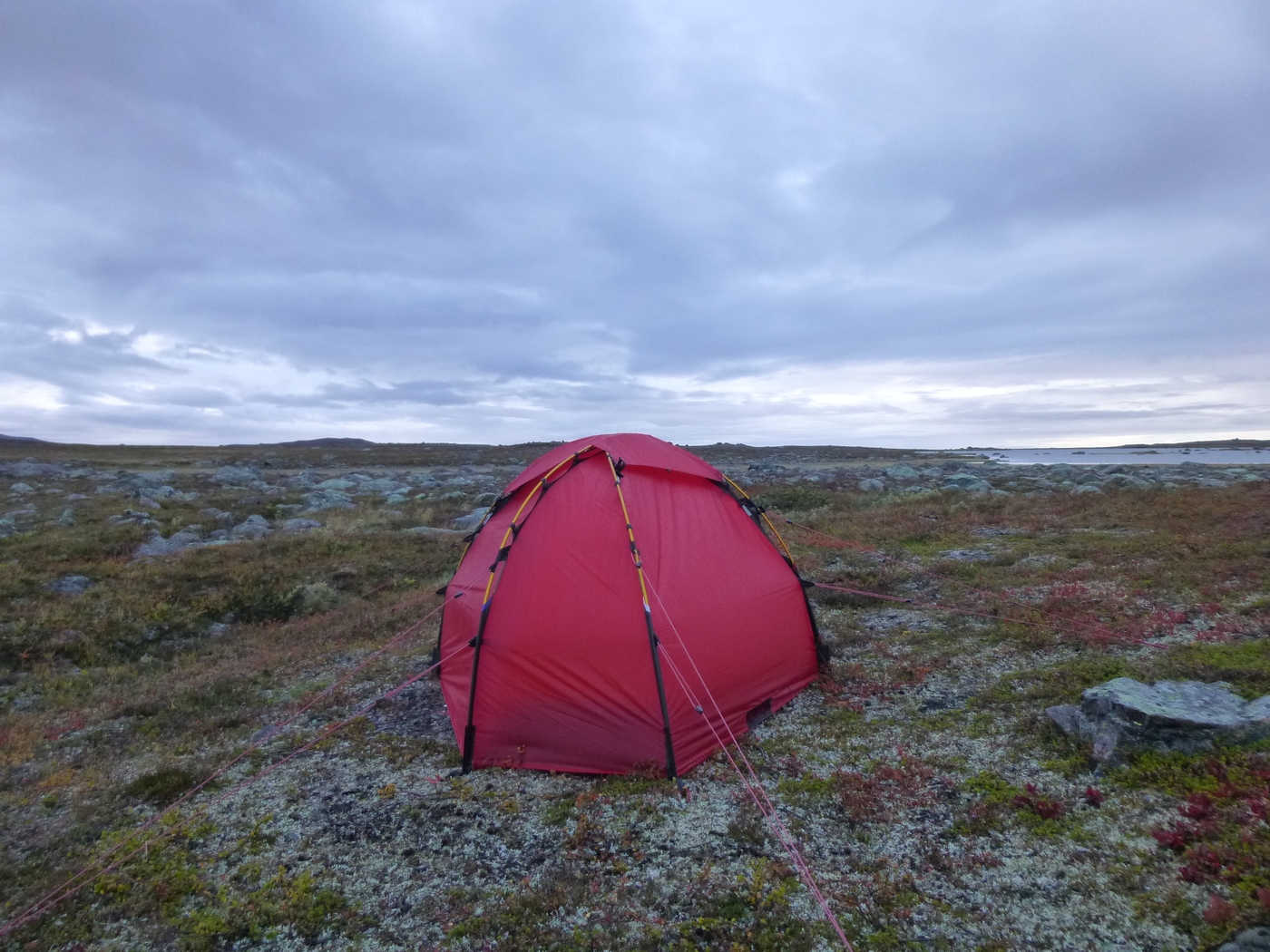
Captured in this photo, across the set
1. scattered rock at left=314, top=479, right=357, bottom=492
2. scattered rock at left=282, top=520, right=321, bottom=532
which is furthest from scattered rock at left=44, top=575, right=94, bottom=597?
scattered rock at left=314, top=479, right=357, bottom=492

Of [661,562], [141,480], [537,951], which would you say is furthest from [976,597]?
[141,480]

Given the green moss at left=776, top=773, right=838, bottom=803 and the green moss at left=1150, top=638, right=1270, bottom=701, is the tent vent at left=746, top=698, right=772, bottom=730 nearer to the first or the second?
the green moss at left=776, top=773, right=838, bottom=803

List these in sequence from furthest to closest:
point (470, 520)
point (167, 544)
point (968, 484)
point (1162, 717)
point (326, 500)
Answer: point (968, 484) → point (326, 500) → point (470, 520) → point (167, 544) → point (1162, 717)

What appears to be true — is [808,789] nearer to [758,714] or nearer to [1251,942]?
[758,714]

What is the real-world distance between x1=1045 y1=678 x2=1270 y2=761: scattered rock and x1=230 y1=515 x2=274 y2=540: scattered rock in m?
21.5

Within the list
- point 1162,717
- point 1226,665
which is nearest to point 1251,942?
point 1162,717

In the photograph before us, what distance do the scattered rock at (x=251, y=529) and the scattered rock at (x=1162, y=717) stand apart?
2152cm

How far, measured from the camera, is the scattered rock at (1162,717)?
19.7 feet

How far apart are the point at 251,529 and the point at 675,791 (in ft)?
67.6

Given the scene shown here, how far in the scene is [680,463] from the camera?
905cm

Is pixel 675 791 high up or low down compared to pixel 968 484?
down

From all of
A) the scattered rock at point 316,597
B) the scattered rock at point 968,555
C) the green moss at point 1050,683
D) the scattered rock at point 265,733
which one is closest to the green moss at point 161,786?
the scattered rock at point 265,733

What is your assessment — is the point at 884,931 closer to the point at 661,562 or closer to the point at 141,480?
the point at 661,562

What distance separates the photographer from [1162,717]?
20.3 feet
